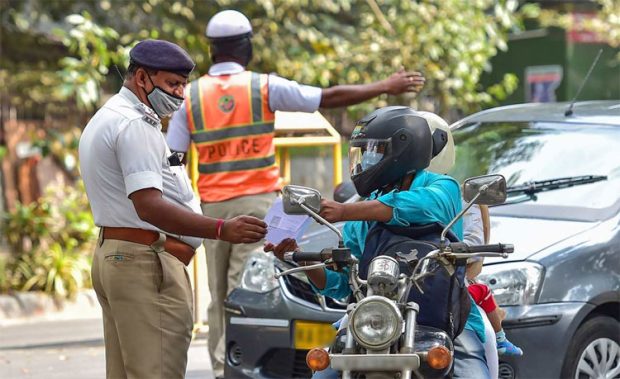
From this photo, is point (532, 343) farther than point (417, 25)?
No

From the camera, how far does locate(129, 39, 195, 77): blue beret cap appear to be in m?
4.94

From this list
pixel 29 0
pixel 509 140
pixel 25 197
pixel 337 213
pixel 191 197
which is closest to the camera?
pixel 337 213

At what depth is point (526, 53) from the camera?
22141mm

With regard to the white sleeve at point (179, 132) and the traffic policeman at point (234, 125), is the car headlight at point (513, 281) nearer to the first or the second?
the traffic policeman at point (234, 125)

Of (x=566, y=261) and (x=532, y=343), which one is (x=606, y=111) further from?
(x=532, y=343)

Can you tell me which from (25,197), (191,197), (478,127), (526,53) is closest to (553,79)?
(526,53)

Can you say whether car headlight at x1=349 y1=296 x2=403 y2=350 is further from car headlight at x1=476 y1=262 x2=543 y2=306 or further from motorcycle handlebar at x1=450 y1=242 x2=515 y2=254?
car headlight at x1=476 y1=262 x2=543 y2=306

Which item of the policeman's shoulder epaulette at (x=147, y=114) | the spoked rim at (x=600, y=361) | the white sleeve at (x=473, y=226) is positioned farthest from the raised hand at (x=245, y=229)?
the spoked rim at (x=600, y=361)

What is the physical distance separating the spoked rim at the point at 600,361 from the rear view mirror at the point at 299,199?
2293 mm

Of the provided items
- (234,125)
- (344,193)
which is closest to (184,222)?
(344,193)

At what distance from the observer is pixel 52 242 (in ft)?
42.4

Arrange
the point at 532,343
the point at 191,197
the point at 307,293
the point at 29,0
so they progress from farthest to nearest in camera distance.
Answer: the point at 29,0, the point at 307,293, the point at 532,343, the point at 191,197

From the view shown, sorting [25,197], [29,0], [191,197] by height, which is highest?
[29,0]

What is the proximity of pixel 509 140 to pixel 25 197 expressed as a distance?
7.99 m
